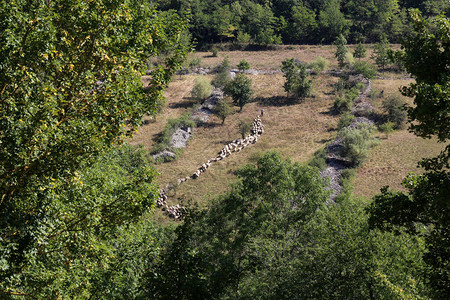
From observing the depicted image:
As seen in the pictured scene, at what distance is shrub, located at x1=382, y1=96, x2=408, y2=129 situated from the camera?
55.8 m

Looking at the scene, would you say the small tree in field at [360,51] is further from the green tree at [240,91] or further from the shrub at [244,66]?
the green tree at [240,91]

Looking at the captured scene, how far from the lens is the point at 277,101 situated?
7069 centimetres

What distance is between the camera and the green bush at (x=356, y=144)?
4566cm

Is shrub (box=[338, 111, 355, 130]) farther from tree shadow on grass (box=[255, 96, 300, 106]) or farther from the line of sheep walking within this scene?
tree shadow on grass (box=[255, 96, 300, 106])

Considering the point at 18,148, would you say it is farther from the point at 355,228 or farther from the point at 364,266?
the point at 355,228

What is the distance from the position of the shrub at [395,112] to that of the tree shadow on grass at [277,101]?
679 inches

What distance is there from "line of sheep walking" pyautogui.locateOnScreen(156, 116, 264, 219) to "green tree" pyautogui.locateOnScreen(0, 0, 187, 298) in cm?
3116

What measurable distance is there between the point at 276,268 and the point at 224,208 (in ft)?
30.1

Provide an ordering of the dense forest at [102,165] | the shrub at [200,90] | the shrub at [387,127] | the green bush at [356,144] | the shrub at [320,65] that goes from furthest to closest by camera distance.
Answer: the shrub at [320,65] < the shrub at [200,90] < the shrub at [387,127] < the green bush at [356,144] < the dense forest at [102,165]

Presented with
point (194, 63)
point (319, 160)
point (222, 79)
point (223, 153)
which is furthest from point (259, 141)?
point (194, 63)

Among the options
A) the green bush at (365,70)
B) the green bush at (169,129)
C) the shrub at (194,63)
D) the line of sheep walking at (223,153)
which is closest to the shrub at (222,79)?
the shrub at (194,63)

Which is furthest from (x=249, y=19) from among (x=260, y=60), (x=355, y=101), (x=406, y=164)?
(x=406, y=164)

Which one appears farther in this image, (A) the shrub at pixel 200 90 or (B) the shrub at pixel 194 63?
(B) the shrub at pixel 194 63

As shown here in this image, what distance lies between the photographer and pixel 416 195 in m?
9.68
